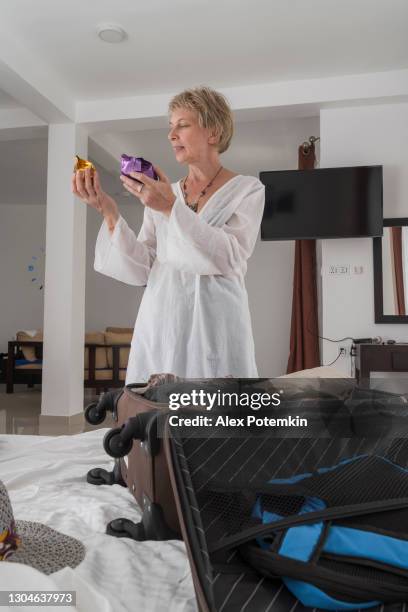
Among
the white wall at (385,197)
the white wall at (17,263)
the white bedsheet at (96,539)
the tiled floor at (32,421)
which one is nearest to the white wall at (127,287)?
the white wall at (17,263)

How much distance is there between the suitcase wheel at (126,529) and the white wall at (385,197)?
3403 mm

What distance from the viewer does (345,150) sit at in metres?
4.01

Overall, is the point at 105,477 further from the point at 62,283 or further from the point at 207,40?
the point at 62,283

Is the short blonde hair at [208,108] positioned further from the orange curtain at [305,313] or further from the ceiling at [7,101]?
the orange curtain at [305,313]

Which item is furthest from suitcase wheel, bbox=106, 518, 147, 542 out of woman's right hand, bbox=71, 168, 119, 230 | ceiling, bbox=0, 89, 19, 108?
ceiling, bbox=0, 89, 19, 108

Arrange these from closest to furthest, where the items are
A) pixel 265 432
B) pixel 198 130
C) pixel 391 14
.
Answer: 1. pixel 265 432
2. pixel 198 130
3. pixel 391 14

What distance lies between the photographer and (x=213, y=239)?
1.10m

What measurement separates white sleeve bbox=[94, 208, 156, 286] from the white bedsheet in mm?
432

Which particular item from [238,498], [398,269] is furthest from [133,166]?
[398,269]

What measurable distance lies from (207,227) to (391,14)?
9.26ft

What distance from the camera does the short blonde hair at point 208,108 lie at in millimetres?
1206

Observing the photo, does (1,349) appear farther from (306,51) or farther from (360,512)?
(360,512)

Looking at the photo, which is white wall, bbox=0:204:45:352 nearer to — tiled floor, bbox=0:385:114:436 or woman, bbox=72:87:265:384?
tiled floor, bbox=0:385:114:436

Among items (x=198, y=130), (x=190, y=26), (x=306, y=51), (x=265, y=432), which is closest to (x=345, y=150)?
(x=306, y=51)
